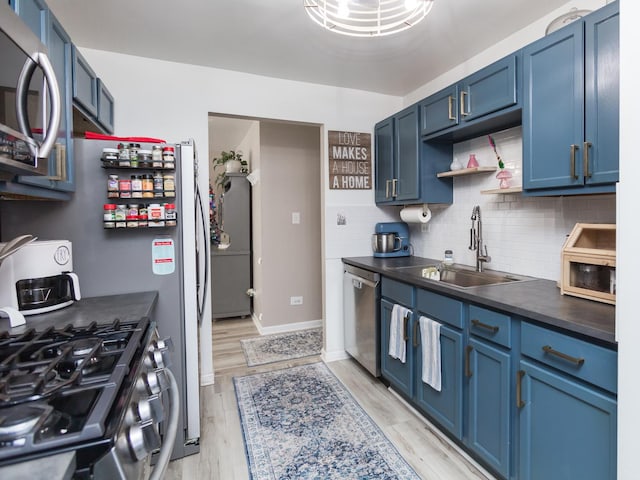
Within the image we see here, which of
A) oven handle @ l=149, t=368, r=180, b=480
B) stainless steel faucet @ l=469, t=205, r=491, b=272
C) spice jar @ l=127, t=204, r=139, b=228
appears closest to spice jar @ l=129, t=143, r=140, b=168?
spice jar @ l=127, t=204, r=139, b=228

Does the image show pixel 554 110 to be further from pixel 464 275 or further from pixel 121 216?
pixel 121 216

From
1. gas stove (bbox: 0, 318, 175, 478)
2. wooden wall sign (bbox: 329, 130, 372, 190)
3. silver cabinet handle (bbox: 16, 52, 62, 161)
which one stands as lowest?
gas stove (bbox: 0, 318, 175, 478)

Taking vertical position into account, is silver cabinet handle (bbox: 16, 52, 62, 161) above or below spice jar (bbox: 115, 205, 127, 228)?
above

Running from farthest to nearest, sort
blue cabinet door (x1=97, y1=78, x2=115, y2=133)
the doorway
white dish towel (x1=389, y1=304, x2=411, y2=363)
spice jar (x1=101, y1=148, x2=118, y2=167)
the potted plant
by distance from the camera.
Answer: the potted plant, the doorway, white dish towel (x1=389, y1=304, x2=411, y2=363), blue cabinet door (x1=97, y1=78, x2=115, y2=133), spice jar (x1=101, y1=148, x2=118, y2=167)

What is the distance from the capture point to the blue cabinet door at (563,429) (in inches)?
45.6

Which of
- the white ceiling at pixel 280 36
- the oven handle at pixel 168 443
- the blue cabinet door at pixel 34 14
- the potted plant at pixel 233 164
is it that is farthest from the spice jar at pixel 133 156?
the potted plant at pixel 233 164

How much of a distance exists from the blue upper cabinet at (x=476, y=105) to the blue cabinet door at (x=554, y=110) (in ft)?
0.34

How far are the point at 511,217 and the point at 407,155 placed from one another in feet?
3.10

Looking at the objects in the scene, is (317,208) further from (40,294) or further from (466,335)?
(40,294)

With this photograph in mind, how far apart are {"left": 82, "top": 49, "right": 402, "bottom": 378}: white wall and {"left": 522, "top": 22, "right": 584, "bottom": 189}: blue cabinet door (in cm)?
165

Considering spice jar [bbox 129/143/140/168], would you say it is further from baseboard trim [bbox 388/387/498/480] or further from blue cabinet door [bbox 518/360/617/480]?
baseboard trim [bbox 388/387/498/480]

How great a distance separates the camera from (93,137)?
5.96ft

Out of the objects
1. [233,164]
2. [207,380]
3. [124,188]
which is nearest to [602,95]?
[124,188]

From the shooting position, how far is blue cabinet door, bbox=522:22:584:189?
153 cm
